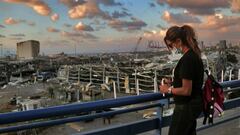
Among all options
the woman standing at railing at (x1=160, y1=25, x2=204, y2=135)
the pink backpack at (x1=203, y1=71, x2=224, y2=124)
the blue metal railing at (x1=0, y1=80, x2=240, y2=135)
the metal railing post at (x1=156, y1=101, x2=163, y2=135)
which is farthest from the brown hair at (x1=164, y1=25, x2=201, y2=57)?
the metal railing post at (x1=156, y1=101, x2=163, y2=135)

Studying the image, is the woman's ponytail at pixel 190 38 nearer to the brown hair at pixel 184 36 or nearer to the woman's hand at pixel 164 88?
the brown hair at pixel 184 36

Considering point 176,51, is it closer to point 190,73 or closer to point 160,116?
point 190,73

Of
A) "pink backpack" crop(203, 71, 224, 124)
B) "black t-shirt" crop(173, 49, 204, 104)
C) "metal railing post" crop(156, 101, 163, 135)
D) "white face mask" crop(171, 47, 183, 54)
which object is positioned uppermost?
"white face mask" crop(171, 47, 183, 54)

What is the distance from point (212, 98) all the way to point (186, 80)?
494 mm

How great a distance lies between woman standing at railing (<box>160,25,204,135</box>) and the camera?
12.4ft

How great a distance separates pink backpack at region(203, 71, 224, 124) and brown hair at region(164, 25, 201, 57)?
37cm

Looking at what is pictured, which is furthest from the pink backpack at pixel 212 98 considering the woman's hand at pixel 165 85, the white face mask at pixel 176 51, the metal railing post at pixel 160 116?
the metal railing post at pixel 160 116

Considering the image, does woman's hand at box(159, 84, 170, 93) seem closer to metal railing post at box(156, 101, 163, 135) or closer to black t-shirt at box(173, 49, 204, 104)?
black t-shirt at box(173, 49, 204, 104)

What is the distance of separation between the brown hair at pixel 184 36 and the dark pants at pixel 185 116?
46 cm

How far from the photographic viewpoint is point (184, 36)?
12.7 ft

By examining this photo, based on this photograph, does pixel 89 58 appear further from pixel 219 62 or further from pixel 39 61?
pixel 219 62

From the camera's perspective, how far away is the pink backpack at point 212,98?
13.4ft

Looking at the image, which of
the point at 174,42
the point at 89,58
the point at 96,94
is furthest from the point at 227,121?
the point at 89,58

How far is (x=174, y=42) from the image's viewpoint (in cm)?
388
